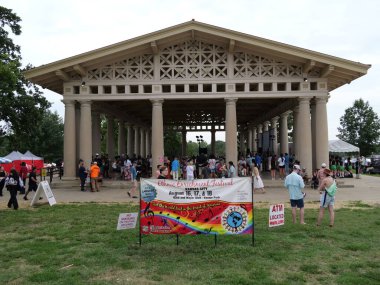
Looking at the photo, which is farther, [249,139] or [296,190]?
[249,139]

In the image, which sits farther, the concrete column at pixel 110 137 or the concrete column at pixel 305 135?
the concrete column at pixel 110 137

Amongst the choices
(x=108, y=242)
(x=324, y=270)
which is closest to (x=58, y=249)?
(x=108, y=242)

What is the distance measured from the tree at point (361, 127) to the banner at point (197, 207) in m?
60.0

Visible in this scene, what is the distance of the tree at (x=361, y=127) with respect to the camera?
6169 centimetres

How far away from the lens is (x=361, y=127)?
64.0m

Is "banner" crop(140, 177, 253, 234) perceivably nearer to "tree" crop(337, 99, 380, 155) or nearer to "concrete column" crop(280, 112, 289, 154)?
"concrete column" crop(280, 112, 289, 154)

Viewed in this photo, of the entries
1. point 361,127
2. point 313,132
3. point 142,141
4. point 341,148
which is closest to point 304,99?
point 313,132

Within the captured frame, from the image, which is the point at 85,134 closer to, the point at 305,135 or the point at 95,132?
the point at 95,132

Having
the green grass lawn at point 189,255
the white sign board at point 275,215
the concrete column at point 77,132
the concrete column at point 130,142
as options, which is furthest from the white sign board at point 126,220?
the concrete column at point 130,142

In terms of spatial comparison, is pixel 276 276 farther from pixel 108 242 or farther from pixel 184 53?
pixel 184 53

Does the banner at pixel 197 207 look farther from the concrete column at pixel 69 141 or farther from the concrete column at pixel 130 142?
the concrete column at pixel 130 142

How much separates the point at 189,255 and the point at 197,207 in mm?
859

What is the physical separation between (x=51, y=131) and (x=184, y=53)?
1324 inches

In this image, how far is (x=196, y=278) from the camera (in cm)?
546
